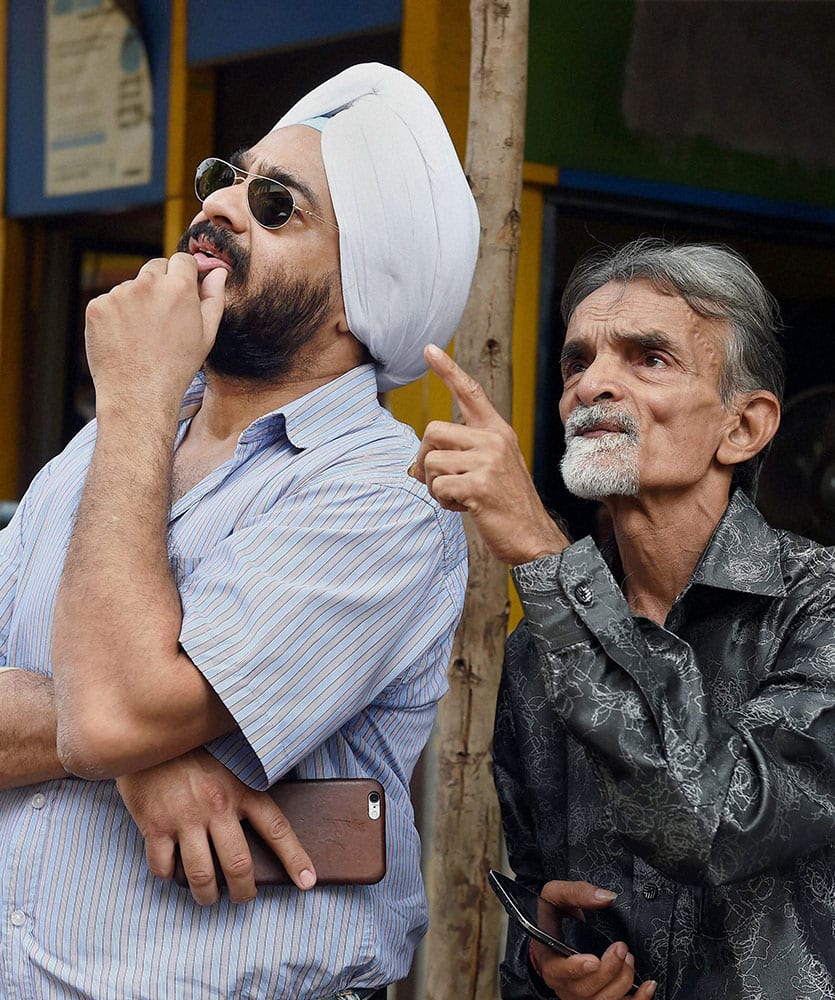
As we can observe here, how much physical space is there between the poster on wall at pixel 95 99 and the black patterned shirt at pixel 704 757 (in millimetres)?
4644

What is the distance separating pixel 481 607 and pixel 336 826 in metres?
1.13

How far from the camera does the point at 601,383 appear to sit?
223 centimetres

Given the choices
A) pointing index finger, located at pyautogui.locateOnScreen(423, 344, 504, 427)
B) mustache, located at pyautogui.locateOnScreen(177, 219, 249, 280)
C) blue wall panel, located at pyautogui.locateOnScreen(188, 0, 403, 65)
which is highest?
blue wall panel, located at pyautogui.locateOnScreen(188, 0, 403, 65)

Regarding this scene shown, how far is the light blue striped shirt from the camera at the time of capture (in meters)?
1.91

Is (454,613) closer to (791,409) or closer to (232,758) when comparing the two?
(232,758)

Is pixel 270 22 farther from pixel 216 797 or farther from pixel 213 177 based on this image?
pixel 216 797

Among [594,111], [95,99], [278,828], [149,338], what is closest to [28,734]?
[278,828]

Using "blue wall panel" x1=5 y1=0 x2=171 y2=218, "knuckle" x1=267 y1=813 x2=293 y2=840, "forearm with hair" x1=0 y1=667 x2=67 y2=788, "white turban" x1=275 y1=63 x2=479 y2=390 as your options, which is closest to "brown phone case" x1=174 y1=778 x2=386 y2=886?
"knuckle" x1=267 y1=813 x2=293 y2=840

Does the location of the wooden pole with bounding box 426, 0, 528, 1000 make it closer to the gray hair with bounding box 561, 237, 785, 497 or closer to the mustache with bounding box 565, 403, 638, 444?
the gray hair with bounding box 561, 237, 785, 497

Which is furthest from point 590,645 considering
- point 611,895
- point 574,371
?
point 574,371

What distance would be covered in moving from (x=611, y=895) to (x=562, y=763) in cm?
27

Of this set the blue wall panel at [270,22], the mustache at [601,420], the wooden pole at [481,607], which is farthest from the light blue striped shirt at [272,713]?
the blue wall panel at [270,22]

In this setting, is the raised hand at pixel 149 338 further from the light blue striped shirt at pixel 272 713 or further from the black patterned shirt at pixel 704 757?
the black patterned shirt at pixel 704 757

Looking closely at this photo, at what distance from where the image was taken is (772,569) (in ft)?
7.03
